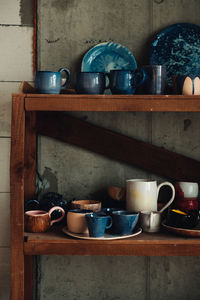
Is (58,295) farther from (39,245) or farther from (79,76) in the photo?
(79,76)

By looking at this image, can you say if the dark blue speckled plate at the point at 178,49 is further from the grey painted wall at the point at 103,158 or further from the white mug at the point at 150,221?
the white mug at the point at 150,221

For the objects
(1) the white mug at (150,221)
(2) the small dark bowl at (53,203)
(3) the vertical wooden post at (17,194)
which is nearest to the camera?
(3) the vertical wooden post at (17,194)

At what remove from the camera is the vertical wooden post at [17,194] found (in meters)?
1.39

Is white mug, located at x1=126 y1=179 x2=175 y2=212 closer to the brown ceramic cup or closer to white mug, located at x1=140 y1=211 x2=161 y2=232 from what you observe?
white mug, located at x1=140 y1=211 x2=161 y2=232

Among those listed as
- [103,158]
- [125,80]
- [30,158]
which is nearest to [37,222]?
[30,158]

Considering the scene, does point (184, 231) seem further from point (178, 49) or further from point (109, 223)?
point (178, 49)

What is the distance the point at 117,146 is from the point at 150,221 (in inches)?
18.2

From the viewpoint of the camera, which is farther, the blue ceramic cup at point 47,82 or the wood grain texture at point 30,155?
the wood grain texture at point 30,155

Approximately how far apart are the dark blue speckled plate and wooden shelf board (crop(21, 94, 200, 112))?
402mm

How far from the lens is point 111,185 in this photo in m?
1.86

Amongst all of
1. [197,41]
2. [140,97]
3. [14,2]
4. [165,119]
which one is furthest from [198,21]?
A: [14,2]

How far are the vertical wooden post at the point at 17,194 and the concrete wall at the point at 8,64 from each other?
1.50 ft

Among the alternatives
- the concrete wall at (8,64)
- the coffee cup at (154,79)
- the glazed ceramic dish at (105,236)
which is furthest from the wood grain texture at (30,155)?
the coffee cup at (154,79)

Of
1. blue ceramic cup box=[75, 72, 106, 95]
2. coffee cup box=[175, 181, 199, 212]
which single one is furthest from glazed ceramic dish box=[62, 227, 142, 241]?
blue ceramic cup box=[75, 72, 106, 95]
